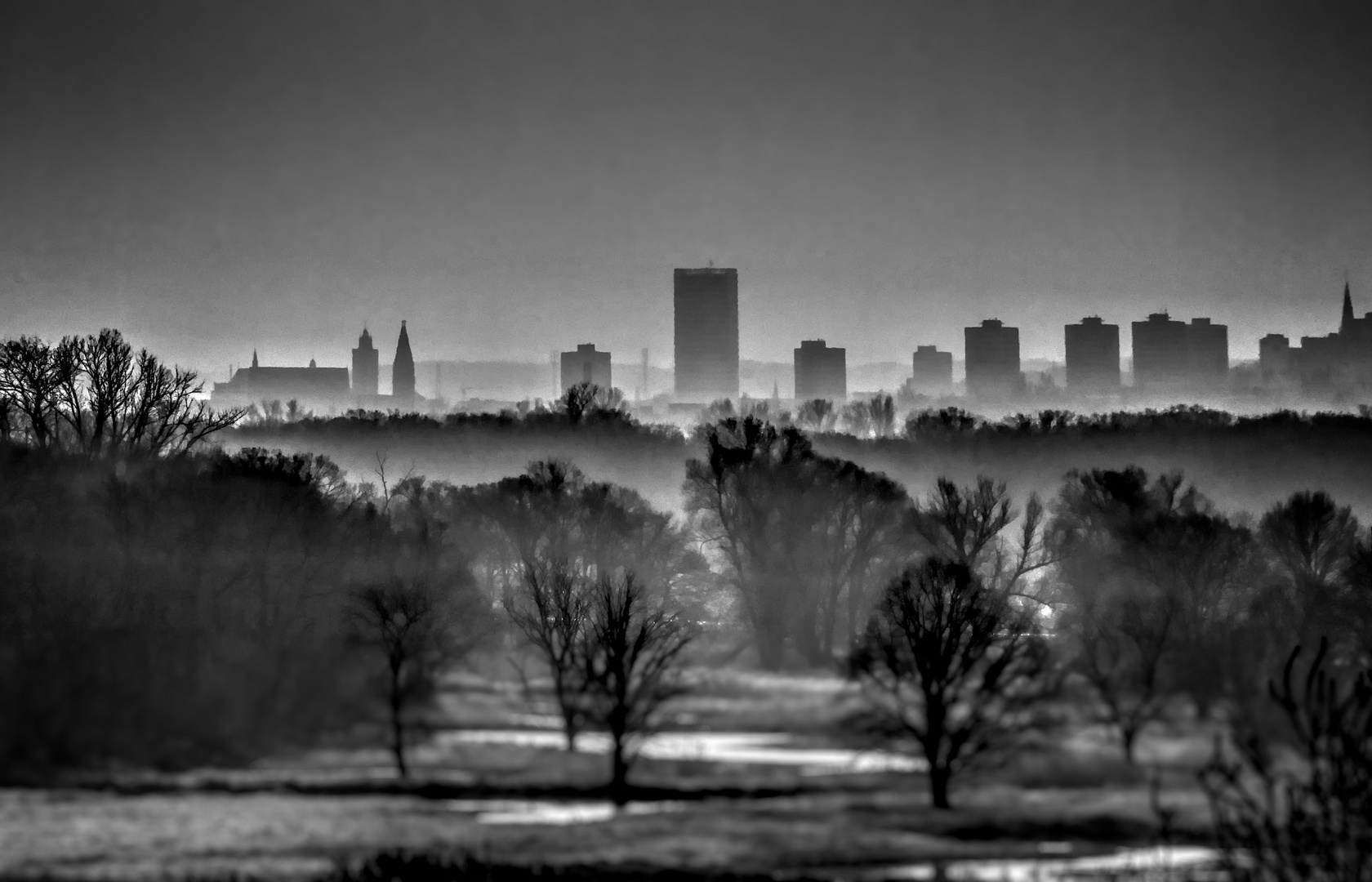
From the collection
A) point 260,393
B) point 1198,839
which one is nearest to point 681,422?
point 260,393

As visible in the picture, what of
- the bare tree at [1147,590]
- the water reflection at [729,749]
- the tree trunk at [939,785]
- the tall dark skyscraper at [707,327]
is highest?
the tall dark skyscraper at [707,327]

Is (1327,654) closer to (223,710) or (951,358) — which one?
(223,710)

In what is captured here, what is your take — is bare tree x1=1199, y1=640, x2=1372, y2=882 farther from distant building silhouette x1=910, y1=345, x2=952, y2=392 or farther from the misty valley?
distant building silhouette x1=910, y1=345, x2=952, y2=392

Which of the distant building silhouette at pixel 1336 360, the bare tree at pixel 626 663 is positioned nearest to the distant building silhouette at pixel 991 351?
the distant building silhouette at pixel 1336 360

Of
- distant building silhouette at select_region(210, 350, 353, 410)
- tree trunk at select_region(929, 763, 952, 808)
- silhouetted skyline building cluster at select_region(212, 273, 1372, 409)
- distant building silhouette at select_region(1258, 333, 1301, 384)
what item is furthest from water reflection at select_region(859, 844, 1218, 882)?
distant building silhouette at select_region(1258, 333, 1301, 384)

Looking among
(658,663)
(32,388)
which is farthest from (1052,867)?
(32,388)

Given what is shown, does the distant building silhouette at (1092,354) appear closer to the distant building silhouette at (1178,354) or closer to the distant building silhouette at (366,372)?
the distant building silhouette at (1178,354)
